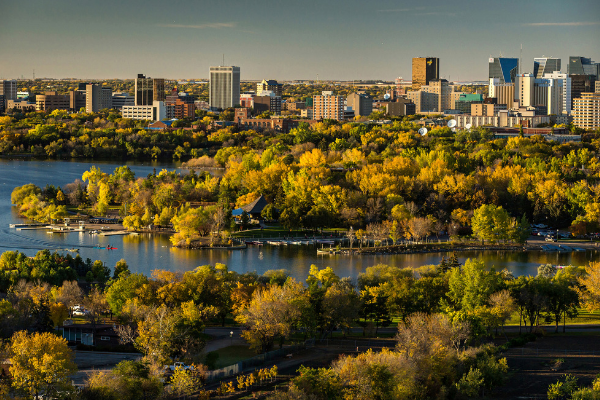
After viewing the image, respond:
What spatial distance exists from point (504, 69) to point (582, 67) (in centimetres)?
670

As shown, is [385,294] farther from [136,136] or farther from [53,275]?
[136,136]

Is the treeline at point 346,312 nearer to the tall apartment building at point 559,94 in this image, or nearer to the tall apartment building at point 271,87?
the tall apartment building at point 559,94

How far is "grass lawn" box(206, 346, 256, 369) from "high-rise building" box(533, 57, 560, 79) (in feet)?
244

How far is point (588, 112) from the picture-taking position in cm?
5222

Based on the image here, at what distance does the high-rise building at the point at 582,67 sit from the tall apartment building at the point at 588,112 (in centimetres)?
2638

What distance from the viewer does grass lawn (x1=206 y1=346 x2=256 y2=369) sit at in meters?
11.2

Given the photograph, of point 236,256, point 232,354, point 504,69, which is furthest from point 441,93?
point 232,354

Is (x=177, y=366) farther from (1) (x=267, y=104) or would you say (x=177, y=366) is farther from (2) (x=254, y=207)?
(1) (x=267, y=104)

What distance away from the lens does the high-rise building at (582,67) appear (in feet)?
258

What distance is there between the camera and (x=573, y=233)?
21859 millimetres

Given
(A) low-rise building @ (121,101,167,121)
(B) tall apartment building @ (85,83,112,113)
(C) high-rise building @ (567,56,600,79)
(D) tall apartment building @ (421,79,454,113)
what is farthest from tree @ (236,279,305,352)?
(C) high-rise building @ (567,56,600,79)

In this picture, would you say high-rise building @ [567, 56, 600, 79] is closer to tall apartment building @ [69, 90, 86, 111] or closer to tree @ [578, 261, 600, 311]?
tall apartment building @ [69, 90, 86, 111]

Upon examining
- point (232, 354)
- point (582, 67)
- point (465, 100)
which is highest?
point (582, 67)

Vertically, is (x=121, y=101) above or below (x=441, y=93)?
below
